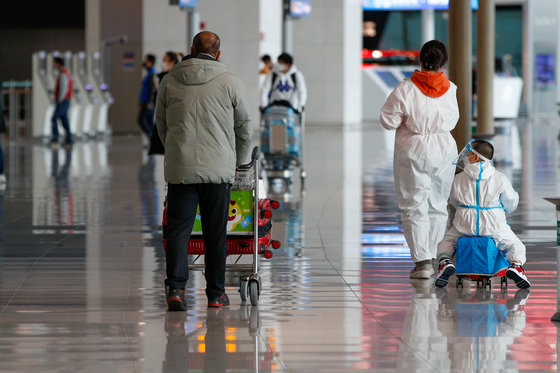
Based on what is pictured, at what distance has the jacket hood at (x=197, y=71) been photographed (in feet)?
21.8

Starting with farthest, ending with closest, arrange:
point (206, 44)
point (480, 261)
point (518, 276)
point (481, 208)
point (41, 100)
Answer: point (41, 100) → point (481, 208) → point (480, 261) → point (518, 276) → point (206, 44)

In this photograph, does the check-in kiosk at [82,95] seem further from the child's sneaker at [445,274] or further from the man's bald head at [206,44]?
the man's bald head at [206,44]

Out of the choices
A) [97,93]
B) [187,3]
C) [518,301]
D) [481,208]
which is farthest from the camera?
[97,93]

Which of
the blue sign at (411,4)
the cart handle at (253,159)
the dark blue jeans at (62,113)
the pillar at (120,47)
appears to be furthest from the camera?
the blue sign at (411,4)

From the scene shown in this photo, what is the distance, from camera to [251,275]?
22.8ft

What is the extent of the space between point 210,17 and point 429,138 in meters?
22.3

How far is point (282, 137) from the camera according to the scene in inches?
607

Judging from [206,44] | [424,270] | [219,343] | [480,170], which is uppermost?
[206,44]

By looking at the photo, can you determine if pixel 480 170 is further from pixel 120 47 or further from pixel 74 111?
pixel 120 47

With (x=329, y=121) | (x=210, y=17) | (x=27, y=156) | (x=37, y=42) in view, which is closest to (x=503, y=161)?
(x=27, y=156)

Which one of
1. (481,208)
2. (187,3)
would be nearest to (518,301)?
(481,208)

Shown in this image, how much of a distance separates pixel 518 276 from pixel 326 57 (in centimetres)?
3167

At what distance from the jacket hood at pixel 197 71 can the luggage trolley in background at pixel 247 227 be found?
558 mm

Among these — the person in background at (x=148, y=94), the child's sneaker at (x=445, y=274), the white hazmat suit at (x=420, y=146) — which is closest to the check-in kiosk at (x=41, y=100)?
the person in background at (x=148, y=94)
